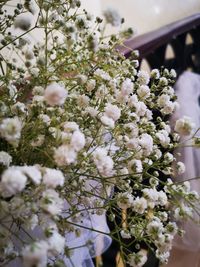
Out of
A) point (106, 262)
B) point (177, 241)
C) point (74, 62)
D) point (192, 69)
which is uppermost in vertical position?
point (192, 69)

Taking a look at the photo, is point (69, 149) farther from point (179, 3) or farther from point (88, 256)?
point (179, 3)

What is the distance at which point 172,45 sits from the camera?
1556 mm

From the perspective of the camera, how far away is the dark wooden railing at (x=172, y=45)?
1076 millimetres

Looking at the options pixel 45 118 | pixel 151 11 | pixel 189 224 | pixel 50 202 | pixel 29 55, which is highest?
pixel 151 11

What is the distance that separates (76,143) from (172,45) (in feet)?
4.20

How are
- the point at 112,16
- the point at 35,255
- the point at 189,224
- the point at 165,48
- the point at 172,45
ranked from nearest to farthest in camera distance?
the point at 35,255 < the point at 112,16 < the point at 189,224 < the point at 165,48 < the point at 172,45

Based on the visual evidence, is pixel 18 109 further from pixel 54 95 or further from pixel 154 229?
pixel 154 229

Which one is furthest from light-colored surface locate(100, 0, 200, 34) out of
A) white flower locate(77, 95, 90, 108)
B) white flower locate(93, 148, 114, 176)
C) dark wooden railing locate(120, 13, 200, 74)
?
white flower locate(93, 148, 114, 176)

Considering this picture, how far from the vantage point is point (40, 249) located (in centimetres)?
34

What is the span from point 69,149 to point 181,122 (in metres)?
0.17

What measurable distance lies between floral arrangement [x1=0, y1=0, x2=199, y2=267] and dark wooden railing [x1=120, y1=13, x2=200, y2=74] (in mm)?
268

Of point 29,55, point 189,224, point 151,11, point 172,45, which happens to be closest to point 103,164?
point 29,55

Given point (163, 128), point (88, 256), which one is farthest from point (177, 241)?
point (163, 128)

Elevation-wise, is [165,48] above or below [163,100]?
above
